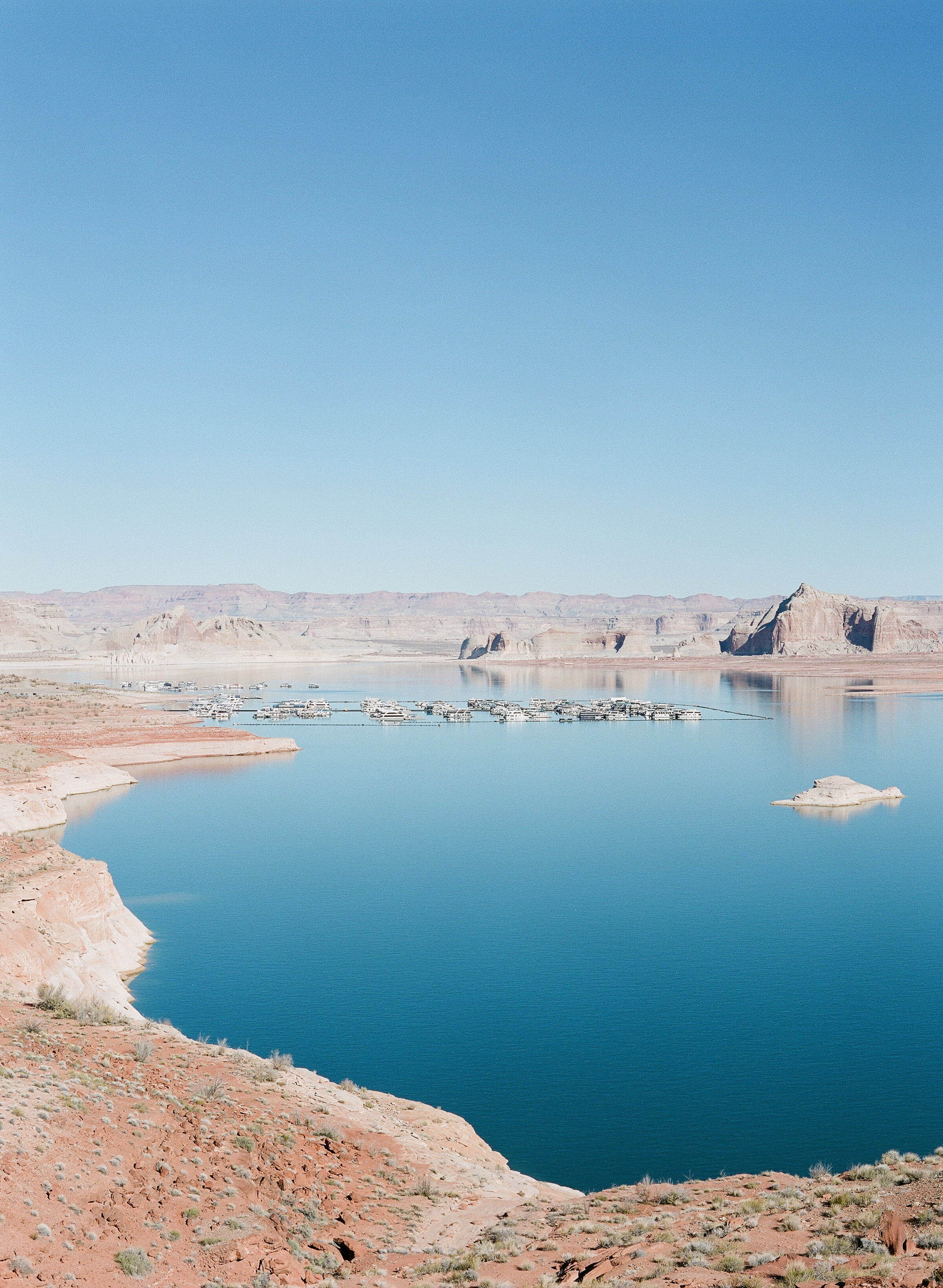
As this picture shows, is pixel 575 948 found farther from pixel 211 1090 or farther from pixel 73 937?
pixel 211 1090

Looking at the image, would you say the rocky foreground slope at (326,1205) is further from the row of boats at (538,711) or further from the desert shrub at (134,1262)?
the row of boats at (538,711)

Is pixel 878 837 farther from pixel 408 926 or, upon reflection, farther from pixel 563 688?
pixel 563 688

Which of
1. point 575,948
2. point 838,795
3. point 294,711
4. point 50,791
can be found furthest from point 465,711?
point 575,948

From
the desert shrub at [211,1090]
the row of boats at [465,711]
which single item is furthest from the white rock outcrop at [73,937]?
the row of boats at [465,711]

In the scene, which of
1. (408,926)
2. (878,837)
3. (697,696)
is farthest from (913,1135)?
(697,696)

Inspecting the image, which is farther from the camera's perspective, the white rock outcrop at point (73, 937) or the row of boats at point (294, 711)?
the row of boats at point (294, 711)
